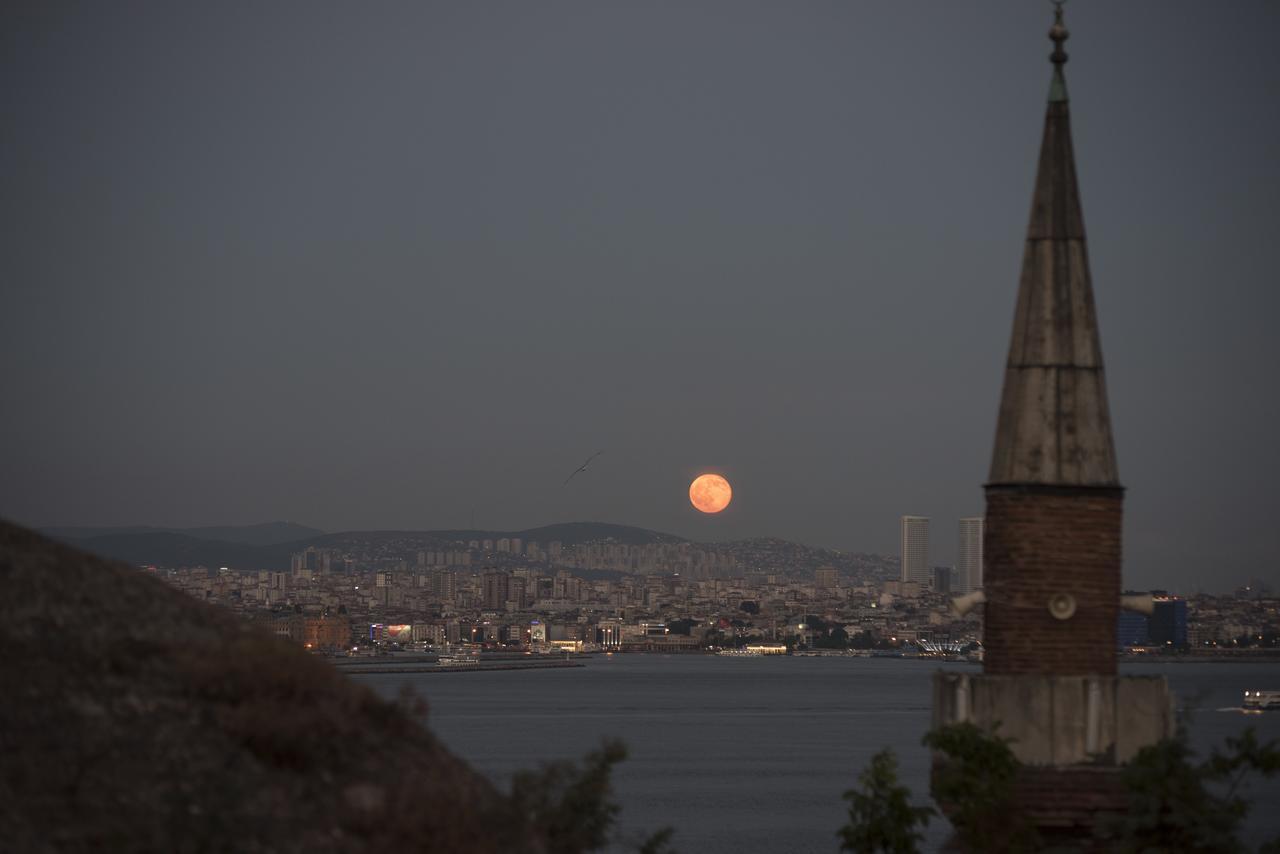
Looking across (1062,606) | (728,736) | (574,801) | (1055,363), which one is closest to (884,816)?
(1062,606)

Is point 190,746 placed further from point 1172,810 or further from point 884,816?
point 1172,810

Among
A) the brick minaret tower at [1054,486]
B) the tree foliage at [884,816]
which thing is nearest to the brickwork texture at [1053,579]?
the brick minaret tower at [1054,486]

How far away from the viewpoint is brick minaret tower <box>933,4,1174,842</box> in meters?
12.4

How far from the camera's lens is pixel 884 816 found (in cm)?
1296

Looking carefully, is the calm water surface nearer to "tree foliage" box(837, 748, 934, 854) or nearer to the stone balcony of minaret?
the stone balcony of minaret

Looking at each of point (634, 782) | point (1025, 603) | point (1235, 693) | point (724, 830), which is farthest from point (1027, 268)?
point (1235, 693)

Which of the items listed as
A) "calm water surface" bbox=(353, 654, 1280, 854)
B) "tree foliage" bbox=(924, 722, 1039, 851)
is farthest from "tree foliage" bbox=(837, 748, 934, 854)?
"calm water surface" bbox=(353, 654, 1280, 854)

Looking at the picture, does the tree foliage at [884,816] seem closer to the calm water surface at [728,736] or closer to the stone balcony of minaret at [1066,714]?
the stone balcony of minaret at [1066,714]

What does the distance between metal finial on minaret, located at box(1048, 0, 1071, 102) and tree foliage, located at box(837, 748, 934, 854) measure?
500 cm

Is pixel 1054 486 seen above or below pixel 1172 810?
above

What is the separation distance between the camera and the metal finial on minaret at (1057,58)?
44.9 feet

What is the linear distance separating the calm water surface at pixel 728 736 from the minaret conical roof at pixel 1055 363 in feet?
6.49

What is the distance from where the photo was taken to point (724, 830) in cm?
4797

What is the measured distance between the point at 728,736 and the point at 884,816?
74.7 meters
